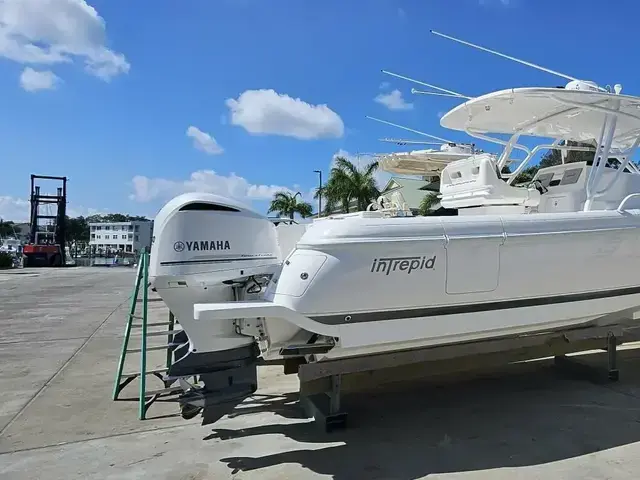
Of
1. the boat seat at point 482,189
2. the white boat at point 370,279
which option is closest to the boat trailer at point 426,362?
the white boat at point 370,279

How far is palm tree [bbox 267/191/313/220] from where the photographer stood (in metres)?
37.5

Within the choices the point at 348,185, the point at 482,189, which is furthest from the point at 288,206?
the point at 482,189

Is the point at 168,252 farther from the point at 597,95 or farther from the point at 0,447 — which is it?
the point at 597,95

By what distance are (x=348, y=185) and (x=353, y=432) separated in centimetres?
2596

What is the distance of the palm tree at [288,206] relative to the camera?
3750 centimetres

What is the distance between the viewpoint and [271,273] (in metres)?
3.85

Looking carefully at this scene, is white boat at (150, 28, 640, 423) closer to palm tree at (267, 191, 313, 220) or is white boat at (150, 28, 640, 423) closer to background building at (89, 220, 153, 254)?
palm tree at (267, 191, 313, 220)

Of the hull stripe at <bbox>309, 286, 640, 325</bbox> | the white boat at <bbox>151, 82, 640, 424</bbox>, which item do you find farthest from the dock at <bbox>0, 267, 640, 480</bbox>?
the hull stripe at <bbox>309, 286, 640, 325</bbox>

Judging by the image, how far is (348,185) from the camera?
29.4 metres

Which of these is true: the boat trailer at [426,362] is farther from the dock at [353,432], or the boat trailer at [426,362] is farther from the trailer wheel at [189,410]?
the trailer wheel at [189,410]

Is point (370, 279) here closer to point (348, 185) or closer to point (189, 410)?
point (189, 410)

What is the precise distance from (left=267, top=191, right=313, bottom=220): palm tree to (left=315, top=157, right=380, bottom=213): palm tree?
7.70 m

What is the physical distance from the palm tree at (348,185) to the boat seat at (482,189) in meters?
23.5

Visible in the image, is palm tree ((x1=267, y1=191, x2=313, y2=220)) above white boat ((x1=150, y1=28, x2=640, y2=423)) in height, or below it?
above
